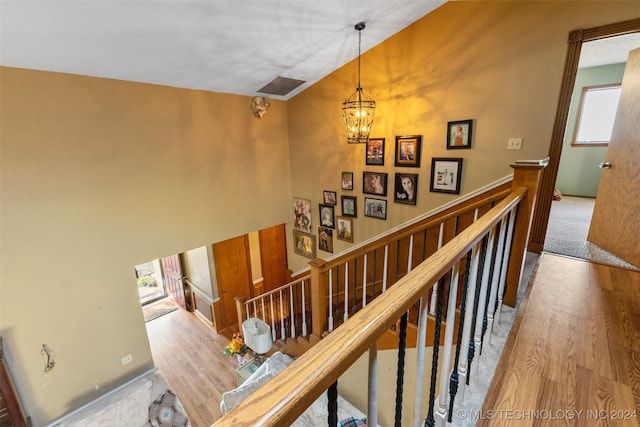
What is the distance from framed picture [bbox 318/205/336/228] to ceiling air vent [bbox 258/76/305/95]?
2050mm

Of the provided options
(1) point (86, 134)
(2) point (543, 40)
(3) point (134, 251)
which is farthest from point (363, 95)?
(3) point (134, 251)

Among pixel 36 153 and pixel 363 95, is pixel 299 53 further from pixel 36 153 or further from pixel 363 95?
pixel 36 153

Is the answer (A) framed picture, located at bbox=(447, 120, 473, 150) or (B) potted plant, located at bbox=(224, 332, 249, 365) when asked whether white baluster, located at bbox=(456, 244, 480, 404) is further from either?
(B) potted plant, located at bbox=(224, 332, 249, 365)

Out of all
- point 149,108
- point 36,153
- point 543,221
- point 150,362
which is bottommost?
point 150,362

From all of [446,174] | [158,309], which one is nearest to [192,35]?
[446,174]

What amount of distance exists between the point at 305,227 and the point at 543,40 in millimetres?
4159

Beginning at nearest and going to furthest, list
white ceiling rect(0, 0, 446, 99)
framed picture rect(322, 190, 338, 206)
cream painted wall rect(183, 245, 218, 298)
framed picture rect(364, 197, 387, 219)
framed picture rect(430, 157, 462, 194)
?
white ceiling rect(0, 0, 446, 99) < framed picture rect(430, 157, 462, 194) < framed picture rect(364, 197, 387, 219) < framed picture rect(322, 190, 338, 206) < cream painted wall rect(183, 245, 218, 298)

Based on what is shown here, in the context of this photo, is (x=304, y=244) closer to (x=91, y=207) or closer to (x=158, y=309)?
(x=91, y=207)

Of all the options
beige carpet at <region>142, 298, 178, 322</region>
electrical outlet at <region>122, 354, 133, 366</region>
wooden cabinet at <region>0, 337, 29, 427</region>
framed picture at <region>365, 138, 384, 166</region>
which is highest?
framed picture at <region>365, 138, 384, 166</region>

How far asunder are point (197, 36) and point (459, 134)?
3005mm

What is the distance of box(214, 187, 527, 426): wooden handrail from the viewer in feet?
1.26

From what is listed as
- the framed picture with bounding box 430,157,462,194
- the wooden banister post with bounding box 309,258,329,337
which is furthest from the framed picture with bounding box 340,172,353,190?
the wooden banister post with bounding box 309,258,329,337

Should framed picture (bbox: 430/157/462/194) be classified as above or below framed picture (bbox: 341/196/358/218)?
above

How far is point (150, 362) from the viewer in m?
4.04
